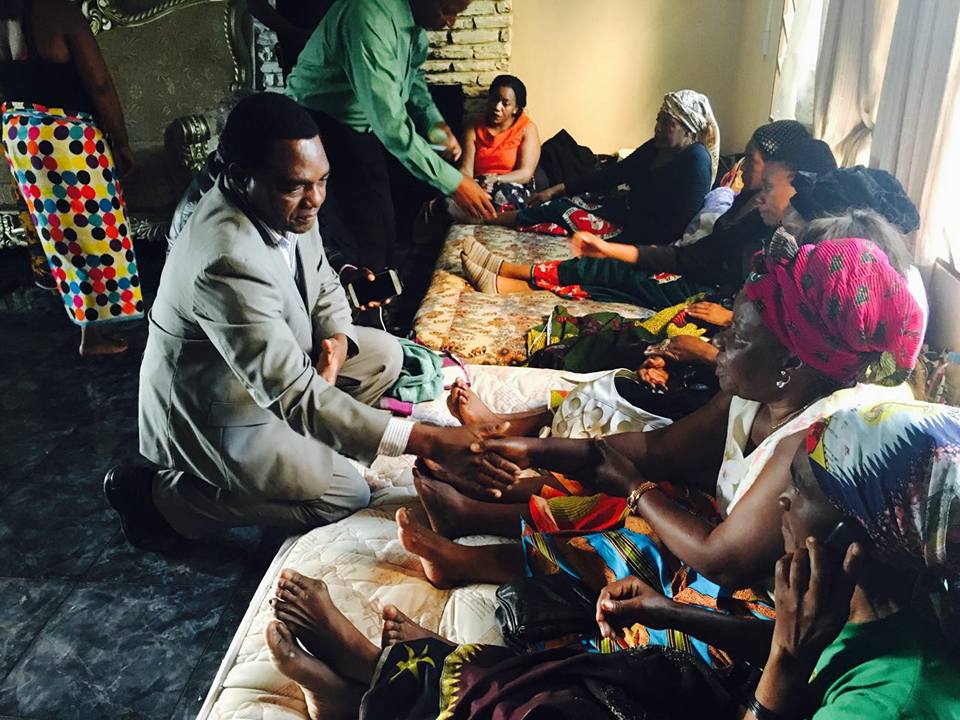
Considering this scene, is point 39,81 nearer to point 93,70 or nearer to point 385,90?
point 93,70

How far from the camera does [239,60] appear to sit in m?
3.72

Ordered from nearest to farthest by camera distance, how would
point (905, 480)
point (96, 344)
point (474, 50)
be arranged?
point (905, 480), point (96, 344), point (474, 50)

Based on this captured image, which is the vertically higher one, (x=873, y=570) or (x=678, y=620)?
(x=873, y=570)

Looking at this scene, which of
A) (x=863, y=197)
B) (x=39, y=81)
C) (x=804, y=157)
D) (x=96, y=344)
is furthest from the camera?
(x=96, y=344)

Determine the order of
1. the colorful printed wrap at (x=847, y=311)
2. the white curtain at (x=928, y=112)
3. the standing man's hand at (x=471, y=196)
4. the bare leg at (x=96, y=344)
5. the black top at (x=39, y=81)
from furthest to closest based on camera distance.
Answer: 1. the bare leg at (x=96, y=344)
2. the black top at (x=39, y=81)
3. the standing man's hand at (x=471, y=196)
4. the white curtain at (x=928, y=112)
5. the colorful printed wrap at (x=847, y=311)

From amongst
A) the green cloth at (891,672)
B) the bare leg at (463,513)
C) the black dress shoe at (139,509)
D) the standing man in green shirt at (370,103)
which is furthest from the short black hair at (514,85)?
the green cloth at (891,672)

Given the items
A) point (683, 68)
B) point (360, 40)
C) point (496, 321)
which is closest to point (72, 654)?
point (496, 321)

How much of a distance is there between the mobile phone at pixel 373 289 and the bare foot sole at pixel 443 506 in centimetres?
89

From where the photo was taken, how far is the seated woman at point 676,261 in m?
1.93

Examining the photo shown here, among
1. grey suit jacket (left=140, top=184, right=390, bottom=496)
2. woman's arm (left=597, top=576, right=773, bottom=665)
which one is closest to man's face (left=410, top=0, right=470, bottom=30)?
grey suit jacket (left=140, top=184, right=390, bottom=496)

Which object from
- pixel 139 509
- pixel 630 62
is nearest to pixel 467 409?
pixel 139 509

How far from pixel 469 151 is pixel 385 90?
5.08ft

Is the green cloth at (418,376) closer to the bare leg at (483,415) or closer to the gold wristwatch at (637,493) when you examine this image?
the bare leg at (483,415)

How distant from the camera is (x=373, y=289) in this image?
231cm
